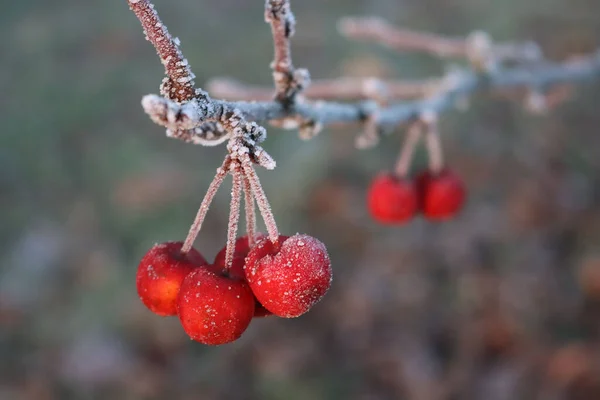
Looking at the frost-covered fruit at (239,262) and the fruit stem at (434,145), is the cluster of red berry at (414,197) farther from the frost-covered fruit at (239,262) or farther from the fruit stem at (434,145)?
the frost-covered fruit at (239,262)

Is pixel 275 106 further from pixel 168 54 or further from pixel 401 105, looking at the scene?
pixel 401 105

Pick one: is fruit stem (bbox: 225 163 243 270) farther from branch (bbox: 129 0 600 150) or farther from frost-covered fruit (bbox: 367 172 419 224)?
frost-covered fruit (bbox: 367 172 419 224)

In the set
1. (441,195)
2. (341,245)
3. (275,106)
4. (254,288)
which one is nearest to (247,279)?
(254,288)

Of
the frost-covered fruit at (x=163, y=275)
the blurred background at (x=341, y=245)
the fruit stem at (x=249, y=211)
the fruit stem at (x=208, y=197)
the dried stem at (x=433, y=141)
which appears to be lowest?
the frost-covered fruit at (x=163, y=275)

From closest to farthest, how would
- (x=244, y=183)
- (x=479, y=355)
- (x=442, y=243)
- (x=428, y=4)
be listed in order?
(x=244, y=183) → (x=479, y=355) → (x=442, y=243) → (x=428, y=4)

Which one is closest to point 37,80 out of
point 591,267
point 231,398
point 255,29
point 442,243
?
point 255,29

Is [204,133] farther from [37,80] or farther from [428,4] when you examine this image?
[37,80]

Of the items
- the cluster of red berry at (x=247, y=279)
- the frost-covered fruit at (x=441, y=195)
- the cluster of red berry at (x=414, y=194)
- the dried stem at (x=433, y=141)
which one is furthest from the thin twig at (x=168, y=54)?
the frost-covered fruit at (x=441, y=195)
